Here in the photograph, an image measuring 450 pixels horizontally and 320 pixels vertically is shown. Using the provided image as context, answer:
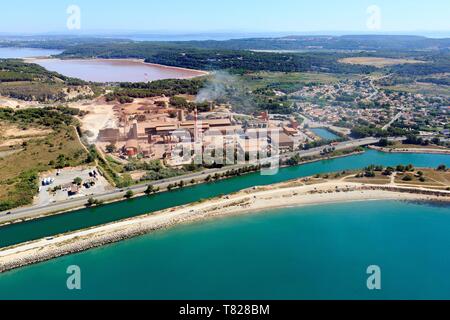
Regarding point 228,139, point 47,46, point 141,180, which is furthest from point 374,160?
point 47,46

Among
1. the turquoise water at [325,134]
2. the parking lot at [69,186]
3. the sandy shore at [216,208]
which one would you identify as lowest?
the sandy shore at [216,208]

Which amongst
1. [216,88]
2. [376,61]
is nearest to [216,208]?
[216,88]

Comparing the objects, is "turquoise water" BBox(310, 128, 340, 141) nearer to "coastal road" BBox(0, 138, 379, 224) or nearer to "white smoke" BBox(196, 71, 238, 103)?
"coastal road" BBox(0, 138, 379, 224)

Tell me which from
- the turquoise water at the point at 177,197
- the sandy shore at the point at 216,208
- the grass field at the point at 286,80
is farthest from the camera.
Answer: the grass field at the point at 286,80

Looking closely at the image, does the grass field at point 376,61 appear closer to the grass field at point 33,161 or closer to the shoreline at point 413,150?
the shoreline at point 413,150

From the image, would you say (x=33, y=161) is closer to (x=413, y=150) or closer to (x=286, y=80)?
(x=413, y=150)

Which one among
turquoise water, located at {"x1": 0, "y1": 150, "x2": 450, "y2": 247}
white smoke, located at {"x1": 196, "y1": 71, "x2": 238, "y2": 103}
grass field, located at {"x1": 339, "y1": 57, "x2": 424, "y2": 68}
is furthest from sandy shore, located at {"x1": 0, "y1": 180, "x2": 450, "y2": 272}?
grass field, located at {"x1": 339, "y1": 57, "x2": 424, "y2": 68}

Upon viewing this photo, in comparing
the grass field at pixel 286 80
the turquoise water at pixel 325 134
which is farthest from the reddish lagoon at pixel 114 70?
the turquoise water at pixel 325 134
